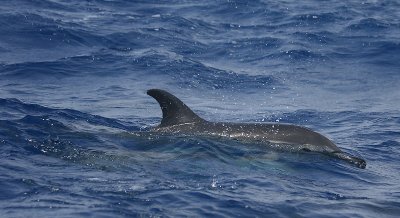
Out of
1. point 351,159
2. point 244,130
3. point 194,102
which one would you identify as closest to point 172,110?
point 244,130

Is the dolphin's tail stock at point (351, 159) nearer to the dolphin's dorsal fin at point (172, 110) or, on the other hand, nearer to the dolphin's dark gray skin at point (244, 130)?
the dolphin's dark gray skin at point (244, 130)

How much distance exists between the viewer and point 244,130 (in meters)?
13.4

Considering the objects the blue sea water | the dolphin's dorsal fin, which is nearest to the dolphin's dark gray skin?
the dolphin's dorsal fin

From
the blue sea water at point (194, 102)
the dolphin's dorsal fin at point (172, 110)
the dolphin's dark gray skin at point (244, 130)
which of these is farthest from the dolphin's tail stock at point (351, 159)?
the dolphin's dorsal fin at point (172, 110)

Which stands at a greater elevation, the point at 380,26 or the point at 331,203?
the point at 380,26

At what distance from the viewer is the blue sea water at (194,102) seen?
1054 cm

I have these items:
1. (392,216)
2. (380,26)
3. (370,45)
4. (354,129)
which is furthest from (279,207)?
(380,26)

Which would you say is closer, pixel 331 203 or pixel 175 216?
pixel 175 216

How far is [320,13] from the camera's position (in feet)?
91.8

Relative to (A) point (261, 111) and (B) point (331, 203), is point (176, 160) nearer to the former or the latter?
(B) point (331, 203)

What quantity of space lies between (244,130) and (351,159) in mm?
1745

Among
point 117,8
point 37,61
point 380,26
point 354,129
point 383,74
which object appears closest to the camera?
point 354,129

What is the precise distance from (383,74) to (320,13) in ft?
21.5

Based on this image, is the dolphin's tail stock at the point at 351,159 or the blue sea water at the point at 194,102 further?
the dolphin's tail stock at the point at 351,159
